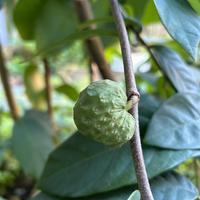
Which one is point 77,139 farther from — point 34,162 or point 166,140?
point 34,162

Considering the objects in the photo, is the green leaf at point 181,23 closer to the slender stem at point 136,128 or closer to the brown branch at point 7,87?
the slender stem at point 136,128

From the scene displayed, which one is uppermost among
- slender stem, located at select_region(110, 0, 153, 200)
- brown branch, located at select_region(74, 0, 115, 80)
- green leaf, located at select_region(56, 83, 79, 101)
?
slender stem, located at select_region(110, 0, 153, 200)

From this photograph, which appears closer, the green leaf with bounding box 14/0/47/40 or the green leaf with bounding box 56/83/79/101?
the green leaf with bounding box 14/0/47/40

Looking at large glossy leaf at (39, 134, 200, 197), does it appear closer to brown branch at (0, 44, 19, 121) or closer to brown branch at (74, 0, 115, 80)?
brown branch at (74, 0, 115, 80)

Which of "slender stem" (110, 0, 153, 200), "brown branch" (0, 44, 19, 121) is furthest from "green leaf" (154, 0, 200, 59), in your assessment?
"brown branch" (0, 44, 19, 121)

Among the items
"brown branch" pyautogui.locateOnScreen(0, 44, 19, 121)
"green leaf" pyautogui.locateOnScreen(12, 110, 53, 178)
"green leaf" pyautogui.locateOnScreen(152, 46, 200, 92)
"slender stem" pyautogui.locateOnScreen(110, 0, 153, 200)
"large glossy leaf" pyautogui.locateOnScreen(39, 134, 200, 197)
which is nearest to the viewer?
"slender stem" pyautogui.locateOnScreen(110, 0, 153, 200)

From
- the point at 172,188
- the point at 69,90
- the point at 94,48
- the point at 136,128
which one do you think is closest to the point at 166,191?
the point at 172,188

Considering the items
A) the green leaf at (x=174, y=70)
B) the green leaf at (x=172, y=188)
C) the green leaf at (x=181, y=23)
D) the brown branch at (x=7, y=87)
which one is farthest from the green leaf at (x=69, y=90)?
the green leaf at (x=181, y=23)
